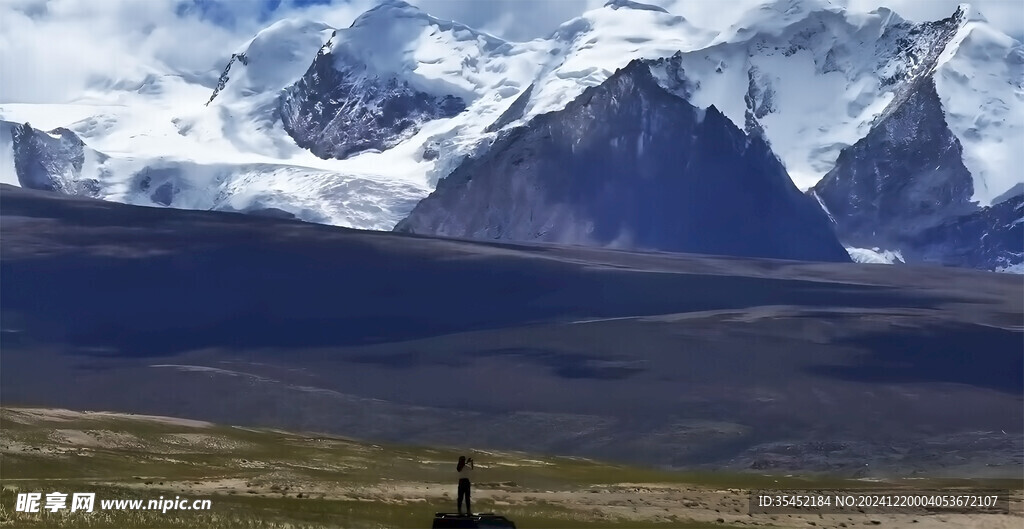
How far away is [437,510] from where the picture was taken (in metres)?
110

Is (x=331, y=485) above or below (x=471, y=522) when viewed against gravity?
above

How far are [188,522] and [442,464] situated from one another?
8011cm

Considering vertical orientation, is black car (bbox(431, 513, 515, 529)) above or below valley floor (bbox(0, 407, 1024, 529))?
below

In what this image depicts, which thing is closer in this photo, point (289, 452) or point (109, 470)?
point (109, 470)

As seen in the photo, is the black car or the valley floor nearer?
the black car

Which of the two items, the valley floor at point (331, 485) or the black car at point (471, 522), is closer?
the black car at point (471, 522)

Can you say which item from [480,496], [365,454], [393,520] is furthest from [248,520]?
[365,454]

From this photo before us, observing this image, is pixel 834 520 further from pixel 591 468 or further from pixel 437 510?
pixel 591 468

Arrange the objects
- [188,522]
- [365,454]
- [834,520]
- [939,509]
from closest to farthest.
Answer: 1. [188,522]
2. [834,520]
3. [939,509]
4. [365,454]

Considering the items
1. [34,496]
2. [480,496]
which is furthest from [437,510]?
[34,496]

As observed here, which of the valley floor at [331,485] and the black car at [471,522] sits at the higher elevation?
the valley floor at [331,485]

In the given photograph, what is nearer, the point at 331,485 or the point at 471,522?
the point at 471,522

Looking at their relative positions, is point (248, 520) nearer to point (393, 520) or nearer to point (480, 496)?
point (393, 520)

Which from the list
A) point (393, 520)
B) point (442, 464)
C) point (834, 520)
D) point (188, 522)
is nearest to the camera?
point (188, 522)
